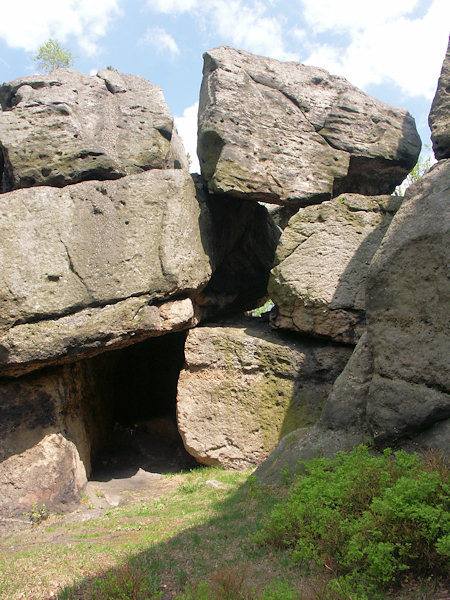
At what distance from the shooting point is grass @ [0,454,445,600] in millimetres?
3186

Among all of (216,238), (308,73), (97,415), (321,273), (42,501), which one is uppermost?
(308,73)

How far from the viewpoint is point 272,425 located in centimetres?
667

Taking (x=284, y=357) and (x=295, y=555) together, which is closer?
(x=295, y=555)

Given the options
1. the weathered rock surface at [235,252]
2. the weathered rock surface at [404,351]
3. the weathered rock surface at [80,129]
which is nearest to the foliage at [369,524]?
the weathered rock surface at [404,351]

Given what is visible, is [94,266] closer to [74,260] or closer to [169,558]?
[74,260]

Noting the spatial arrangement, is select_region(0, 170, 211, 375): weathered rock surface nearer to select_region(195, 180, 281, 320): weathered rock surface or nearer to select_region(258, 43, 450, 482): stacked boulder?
select_region(195, 180, 281, 320): weathered rock surface

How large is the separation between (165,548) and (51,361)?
2545 mm

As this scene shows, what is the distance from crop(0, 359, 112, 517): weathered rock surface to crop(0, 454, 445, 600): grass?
1.16ft

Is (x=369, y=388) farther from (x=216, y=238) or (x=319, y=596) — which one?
(x=216, y=238)

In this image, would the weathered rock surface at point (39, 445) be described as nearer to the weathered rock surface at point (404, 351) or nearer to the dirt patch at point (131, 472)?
the dirt patch at point (131, 472)

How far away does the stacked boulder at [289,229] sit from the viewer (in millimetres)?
6715

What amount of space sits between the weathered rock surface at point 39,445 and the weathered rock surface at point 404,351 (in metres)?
2.38

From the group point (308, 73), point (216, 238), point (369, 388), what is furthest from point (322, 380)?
point (308, 73)

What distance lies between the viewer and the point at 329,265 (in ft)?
22.7
